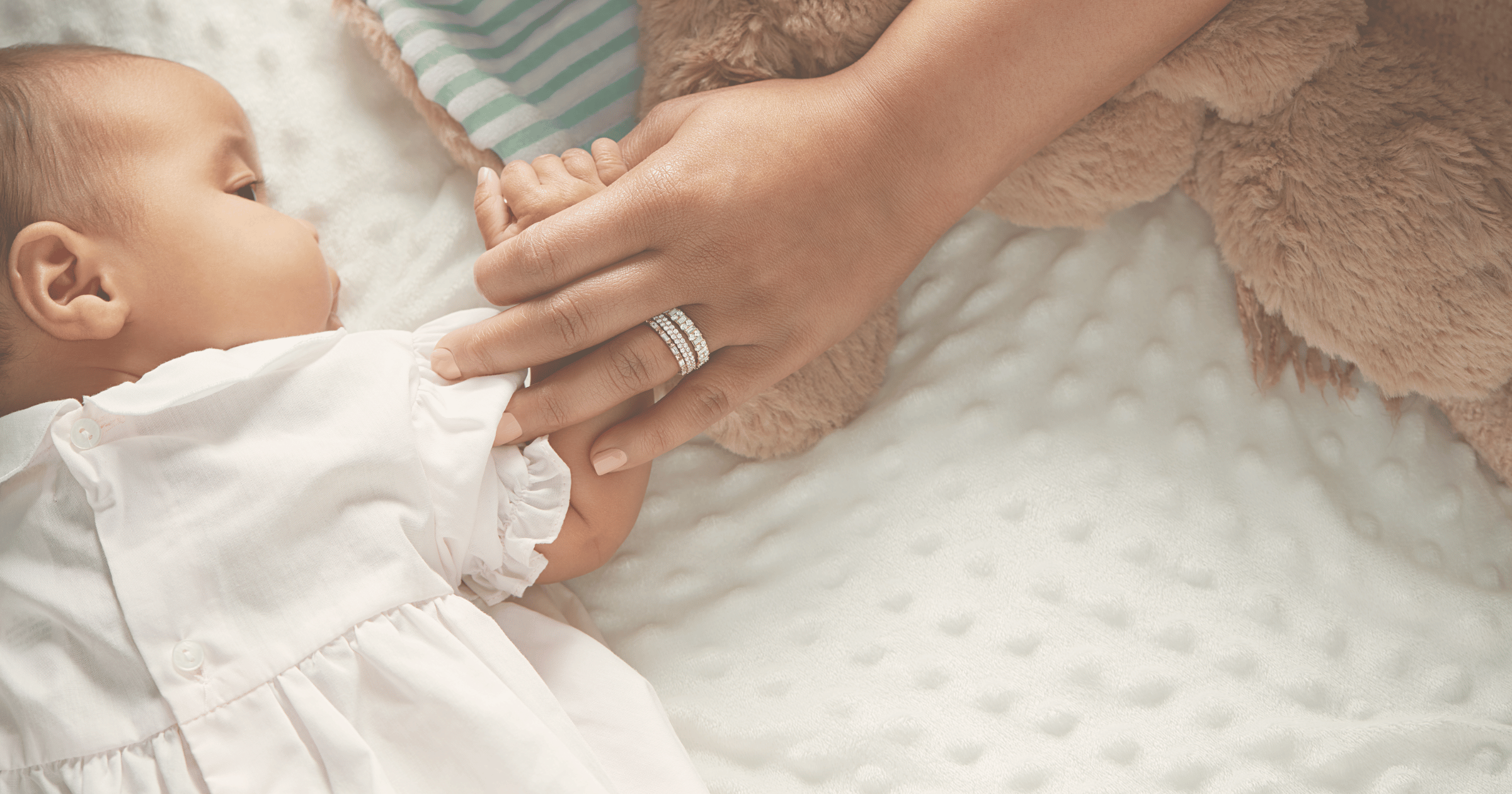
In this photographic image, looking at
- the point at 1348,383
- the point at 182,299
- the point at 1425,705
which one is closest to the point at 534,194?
the point at 182,299

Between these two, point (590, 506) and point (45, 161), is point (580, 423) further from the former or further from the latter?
point (45, 161)

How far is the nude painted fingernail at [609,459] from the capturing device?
87 centimetres

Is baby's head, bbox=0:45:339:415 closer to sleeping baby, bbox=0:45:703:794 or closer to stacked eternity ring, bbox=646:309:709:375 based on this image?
sleeping baby, bbox=0:45:703:794

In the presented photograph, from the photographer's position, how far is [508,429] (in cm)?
83

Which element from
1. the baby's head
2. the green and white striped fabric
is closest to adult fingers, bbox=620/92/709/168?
the green and white striped fabric

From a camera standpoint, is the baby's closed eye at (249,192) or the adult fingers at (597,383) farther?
the baby's closed eye at (249,192)

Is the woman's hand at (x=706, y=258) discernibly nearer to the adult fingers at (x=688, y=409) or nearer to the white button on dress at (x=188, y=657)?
the adult fingers at (x=688, y=409)

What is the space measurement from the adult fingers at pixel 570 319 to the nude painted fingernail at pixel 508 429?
0.05 m

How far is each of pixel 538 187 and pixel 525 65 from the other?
191mm

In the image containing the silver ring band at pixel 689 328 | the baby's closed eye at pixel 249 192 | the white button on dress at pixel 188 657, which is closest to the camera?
the white button on dress at pixel 188 657

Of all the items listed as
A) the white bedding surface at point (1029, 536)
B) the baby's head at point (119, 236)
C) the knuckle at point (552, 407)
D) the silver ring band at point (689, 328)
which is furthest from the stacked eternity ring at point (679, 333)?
the baby's head at point (119, 236)

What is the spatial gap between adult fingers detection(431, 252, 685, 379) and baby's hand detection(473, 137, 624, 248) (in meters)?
0.09

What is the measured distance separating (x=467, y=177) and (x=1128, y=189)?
2.34 feet

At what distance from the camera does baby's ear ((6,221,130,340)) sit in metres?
0.79
